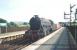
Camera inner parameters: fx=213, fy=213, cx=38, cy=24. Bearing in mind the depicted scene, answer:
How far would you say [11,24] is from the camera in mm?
82375

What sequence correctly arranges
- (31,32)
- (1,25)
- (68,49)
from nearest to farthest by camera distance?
(68,49) → (31,32) → (1,25)

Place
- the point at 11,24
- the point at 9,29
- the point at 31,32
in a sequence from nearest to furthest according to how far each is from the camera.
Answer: the point at 31,32
the point at 9,29
the point at 11,24

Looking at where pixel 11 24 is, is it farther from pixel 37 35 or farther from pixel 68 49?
pixel 68 49

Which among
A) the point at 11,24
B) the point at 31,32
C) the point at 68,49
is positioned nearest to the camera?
the point at 68,49

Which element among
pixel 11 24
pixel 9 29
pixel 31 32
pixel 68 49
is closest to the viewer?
pixel 68 49

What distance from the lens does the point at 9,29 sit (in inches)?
3041

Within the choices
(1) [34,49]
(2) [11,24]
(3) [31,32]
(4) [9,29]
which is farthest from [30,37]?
(2) [11,24]

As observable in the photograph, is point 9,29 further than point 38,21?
Yes

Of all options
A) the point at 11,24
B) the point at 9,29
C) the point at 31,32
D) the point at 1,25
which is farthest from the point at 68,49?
the point at 11,24

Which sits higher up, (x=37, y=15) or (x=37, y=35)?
(x=37, y=15)

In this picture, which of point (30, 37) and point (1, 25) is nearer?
point (30, 37)

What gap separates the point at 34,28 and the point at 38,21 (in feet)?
4.26

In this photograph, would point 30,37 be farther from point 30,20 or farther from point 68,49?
point 68,49

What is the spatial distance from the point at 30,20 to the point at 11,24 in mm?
49297
